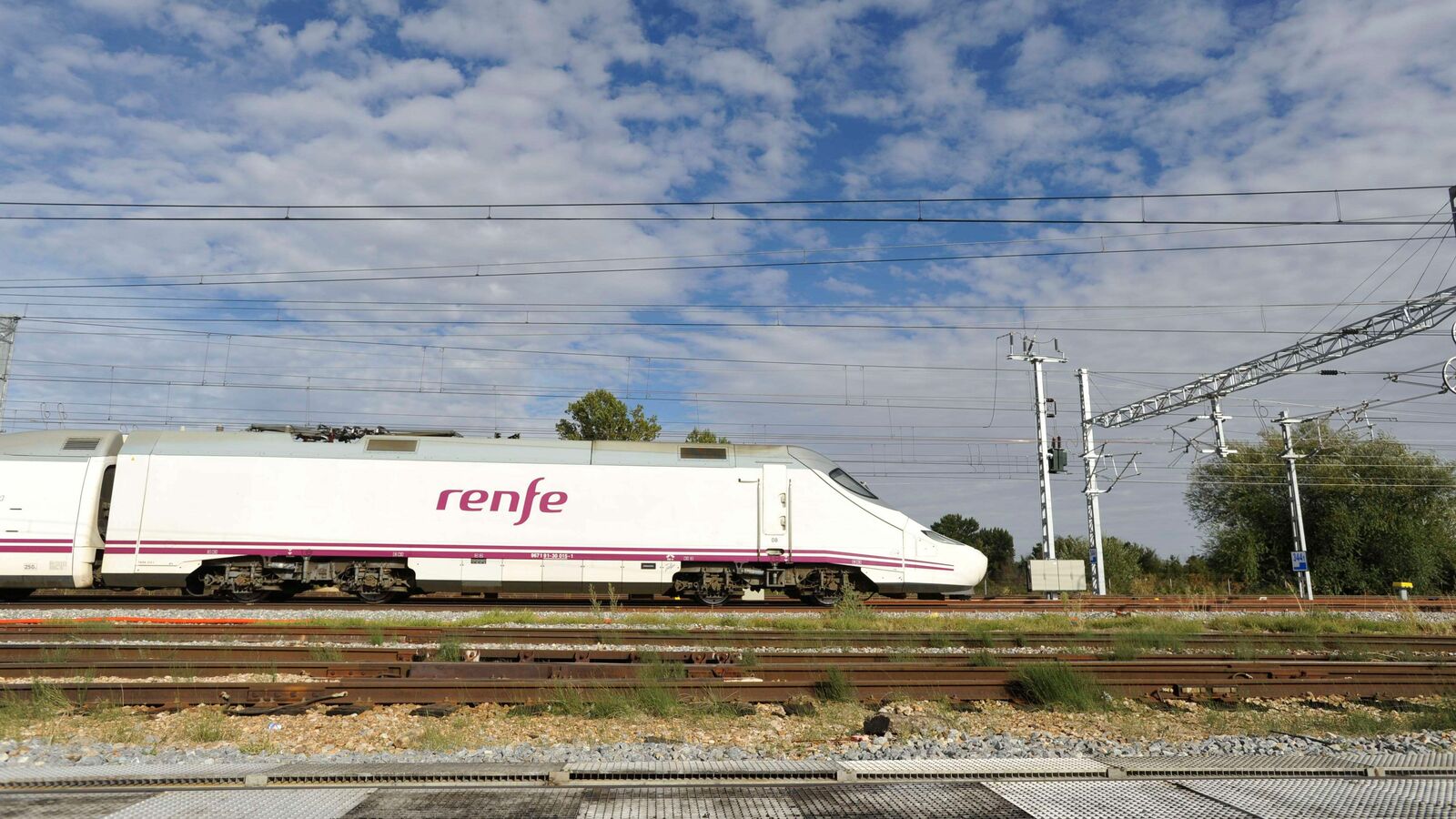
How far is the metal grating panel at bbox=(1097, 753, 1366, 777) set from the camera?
18.0 feet

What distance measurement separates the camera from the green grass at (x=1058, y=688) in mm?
8258

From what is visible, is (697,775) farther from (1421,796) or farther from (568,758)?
(1421,796)

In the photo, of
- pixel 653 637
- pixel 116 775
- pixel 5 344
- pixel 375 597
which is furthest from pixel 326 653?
pixel 5 344


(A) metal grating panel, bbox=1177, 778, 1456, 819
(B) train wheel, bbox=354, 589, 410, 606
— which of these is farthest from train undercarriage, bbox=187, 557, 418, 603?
(A) metal grating panel, bbox=1177, 778, 1456, 819

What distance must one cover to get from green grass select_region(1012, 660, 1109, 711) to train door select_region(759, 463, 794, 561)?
27.2ft

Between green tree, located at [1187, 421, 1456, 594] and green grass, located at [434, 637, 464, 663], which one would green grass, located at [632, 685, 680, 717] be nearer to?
green grass, located at [434, 637, 464, 663]

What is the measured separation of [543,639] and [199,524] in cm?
827

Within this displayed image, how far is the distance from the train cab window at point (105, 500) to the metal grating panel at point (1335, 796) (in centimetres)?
1787

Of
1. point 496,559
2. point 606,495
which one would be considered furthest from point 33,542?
point 606,495

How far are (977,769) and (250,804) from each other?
4.37 meters

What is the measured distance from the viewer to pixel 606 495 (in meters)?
16.8

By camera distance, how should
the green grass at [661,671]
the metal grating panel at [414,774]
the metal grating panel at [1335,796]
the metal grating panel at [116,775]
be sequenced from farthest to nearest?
the green grass at [661,671], the metal grating panel at [414,774], the metal grating panel at [116,775], the metal grating panel at [1335,796]

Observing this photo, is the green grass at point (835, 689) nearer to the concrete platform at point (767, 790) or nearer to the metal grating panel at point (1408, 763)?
the concrete platform at point (767, 790)

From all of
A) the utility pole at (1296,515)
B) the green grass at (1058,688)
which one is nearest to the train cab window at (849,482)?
the green grass at (1058,688)
